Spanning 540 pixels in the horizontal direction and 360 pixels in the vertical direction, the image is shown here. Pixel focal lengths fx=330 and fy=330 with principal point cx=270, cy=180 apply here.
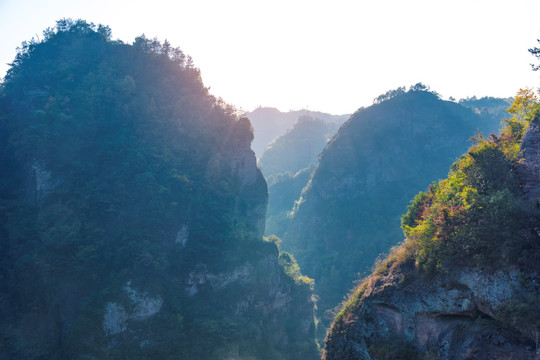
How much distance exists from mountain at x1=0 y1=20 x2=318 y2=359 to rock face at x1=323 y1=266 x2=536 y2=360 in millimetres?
19746

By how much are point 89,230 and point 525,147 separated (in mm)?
33803

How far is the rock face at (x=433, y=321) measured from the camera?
10.5m

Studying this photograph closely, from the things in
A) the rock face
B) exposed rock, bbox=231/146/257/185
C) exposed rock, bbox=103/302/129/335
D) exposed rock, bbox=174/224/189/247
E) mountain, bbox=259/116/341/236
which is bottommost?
exposed rock, bbox=103/302/129/335

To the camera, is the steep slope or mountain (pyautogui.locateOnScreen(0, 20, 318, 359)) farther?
the steep slope

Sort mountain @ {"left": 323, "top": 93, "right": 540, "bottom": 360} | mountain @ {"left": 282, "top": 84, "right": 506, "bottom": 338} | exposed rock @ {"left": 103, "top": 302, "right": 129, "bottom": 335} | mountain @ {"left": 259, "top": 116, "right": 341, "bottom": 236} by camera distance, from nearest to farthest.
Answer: mountain @ {"left": 323, "top": 93, "right": 540, "bottom": 360} < exposed rock @ {"left": 103, "top": 302, "right": 129, "bottom": 335} < mountain @ {"left": 282, "top": 84, "right": 506, "bottom": 338} < mountain @ {"left": 259, "top": 116, "right": 341, "bottom": 236}

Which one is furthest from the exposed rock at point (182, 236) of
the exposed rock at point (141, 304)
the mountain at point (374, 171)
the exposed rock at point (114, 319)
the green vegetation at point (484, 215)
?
the mountain at point (374, 171)

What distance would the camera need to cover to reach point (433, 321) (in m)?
12.5

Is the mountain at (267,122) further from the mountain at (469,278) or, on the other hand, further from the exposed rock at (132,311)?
the mountain at (469,278)

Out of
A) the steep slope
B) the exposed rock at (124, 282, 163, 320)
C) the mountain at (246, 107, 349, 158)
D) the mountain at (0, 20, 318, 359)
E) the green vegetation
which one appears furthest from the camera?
the mountain at (246, 107, 349, 158)

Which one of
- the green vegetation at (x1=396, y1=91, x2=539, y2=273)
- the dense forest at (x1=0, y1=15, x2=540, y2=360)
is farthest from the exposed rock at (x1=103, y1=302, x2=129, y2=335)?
the green vegetation at (x1=396, y1=91, x2=539, y2=273)

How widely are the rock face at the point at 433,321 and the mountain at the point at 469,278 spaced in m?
0.03

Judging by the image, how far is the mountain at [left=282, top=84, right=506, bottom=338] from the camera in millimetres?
75000

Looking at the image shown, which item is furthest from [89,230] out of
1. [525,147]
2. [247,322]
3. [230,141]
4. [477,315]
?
[525,147]

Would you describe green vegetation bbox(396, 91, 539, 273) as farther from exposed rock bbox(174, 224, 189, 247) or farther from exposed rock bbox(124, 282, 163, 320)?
exposed rock bbox(174, 224, 189, 247)
